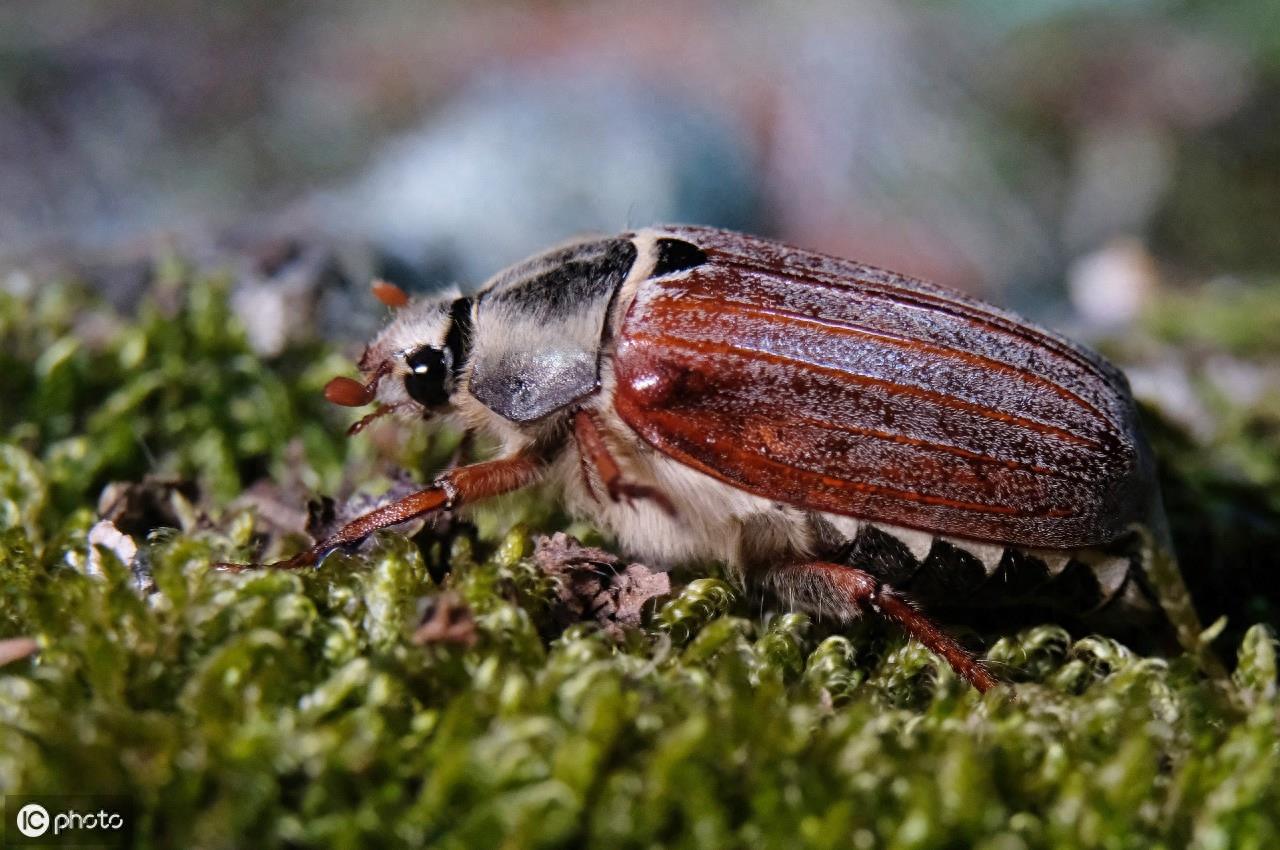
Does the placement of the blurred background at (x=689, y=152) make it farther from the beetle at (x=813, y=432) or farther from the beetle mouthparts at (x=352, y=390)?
the beetle at (x=813, y=432)

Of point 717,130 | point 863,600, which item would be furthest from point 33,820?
point 717,130

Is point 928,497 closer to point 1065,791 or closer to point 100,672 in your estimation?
point 1065,791

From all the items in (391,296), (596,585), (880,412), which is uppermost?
(880,412)

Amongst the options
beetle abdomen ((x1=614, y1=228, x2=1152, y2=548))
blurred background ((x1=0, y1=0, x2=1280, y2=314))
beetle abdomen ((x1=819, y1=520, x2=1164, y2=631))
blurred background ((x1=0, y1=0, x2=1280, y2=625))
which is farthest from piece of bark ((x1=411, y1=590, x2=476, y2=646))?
blurred background ((x1=0, y1=0, x2=1280, y2=314))

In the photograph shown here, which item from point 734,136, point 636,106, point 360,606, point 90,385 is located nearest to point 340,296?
point 90,385

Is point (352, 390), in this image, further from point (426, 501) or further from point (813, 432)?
point (813, 432)

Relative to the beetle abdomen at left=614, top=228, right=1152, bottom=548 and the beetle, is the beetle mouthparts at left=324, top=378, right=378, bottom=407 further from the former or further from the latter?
the beetle abdomen at left=614, top=228, right=1152, bottom=548
